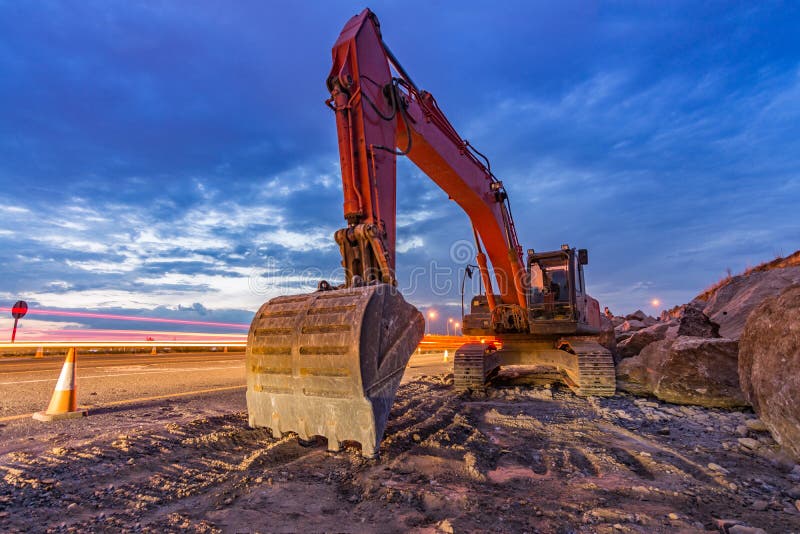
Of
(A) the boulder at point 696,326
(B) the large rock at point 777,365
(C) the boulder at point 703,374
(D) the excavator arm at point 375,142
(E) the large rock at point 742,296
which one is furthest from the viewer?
(E) the large rock at point 742,296

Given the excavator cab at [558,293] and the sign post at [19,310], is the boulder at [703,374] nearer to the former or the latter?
the excavator cab at [558,293]

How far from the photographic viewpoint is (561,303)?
8180 millimetres

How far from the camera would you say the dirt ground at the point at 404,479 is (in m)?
2.23

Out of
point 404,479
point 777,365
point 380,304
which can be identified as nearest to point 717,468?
point 777,365

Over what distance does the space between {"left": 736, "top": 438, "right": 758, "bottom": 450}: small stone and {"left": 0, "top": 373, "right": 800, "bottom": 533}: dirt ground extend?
15 millimetres

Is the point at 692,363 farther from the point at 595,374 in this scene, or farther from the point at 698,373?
the point at 595,374

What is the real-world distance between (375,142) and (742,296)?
11909 millimetres

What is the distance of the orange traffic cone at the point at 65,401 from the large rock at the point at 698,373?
8.44m

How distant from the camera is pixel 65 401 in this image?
5.04m

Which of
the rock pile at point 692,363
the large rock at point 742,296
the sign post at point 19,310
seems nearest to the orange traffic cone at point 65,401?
the rock pile at point 692,363

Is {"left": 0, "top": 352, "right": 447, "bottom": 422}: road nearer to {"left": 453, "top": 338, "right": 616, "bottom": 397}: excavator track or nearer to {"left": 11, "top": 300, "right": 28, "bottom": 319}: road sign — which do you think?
{"left": 453, "top": 338, "right": 616, "bottom": 397}: excavator track

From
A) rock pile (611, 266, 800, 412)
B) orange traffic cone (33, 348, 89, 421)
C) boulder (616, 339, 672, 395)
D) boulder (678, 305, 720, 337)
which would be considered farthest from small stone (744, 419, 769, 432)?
orange traffic cone (33, 348, 89, 421)

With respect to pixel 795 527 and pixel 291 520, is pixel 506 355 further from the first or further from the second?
pixel 291 520

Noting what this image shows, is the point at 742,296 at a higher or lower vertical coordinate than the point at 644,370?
higher
